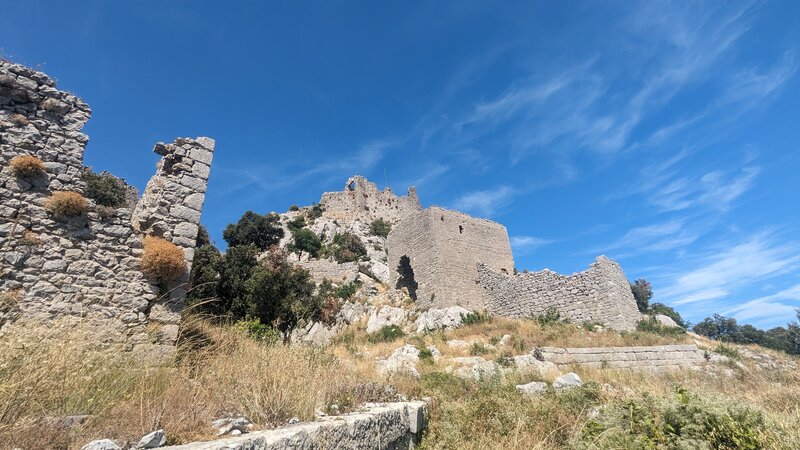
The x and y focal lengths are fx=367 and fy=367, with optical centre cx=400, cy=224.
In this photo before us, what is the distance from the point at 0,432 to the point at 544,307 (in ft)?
60.3

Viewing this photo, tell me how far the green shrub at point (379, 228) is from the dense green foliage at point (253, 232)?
10811mm

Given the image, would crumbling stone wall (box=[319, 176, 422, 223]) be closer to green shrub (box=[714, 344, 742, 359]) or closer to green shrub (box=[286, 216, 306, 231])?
green shrub (box=[286, 216, 306, 231])

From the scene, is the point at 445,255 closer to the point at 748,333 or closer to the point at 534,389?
the point at 534,389

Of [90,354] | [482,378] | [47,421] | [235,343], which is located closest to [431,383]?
[482,378]

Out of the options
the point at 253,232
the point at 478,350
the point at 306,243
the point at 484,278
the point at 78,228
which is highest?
the point at 253,232

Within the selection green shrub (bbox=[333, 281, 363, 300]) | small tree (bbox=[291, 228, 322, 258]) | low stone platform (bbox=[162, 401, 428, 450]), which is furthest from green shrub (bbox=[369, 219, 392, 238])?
low stone platform (bbox=[162, 401, 428, 450])

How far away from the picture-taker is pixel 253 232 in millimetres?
37125

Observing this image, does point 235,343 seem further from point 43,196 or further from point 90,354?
point 43,196

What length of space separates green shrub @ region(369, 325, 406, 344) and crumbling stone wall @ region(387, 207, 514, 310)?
8.70 feet

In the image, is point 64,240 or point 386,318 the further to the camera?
point 386,318

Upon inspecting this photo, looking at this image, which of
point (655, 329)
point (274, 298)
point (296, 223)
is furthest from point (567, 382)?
point (296, 223)

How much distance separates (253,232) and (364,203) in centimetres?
1666

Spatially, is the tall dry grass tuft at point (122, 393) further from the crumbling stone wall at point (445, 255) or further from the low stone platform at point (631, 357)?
the crumbling stone wall at point (445, 255)

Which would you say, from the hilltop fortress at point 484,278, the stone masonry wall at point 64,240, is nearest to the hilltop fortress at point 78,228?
the stone masonry wall at point 64,240
